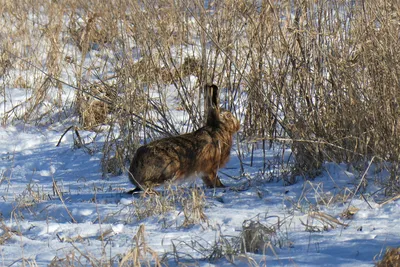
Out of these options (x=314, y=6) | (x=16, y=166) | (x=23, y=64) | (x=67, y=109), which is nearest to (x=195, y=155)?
(x=314, y=6)

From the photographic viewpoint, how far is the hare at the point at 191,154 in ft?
17.8

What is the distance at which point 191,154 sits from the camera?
5648 mm

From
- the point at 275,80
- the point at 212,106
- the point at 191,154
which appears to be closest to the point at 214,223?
the point at 191,154

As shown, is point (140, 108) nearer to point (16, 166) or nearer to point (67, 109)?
point (16, 166)

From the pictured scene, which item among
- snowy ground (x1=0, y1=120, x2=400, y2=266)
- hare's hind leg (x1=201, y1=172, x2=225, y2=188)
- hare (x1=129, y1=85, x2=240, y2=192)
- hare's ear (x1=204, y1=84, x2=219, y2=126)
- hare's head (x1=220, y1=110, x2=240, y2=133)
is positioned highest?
hare's ear (x1=204, y1=84, x2=219, y2=126)

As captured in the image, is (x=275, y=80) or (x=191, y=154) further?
(x=275, y=80)

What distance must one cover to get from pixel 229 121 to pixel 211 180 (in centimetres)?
57

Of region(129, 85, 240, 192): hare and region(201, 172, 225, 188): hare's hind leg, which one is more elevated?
region(129, 85, 240, 192): hare

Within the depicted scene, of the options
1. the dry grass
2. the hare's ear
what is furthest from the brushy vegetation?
the hare's ear

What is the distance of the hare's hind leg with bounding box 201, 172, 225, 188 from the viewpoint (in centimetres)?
579

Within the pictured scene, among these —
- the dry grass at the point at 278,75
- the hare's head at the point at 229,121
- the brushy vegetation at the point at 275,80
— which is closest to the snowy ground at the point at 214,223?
the brushy vegetation at the point at 275,80

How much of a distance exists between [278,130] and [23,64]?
4.13 metres

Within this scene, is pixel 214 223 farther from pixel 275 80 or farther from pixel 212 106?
pixel 275 80

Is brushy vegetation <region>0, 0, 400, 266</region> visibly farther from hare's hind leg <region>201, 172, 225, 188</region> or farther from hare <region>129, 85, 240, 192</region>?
hare's hind leg <region>201, 172, 225, 188</region>
